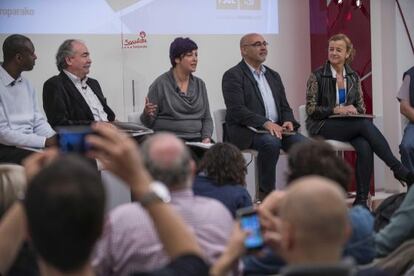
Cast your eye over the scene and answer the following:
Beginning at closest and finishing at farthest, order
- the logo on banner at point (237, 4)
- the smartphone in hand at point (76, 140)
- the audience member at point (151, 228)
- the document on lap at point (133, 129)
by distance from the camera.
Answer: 1. the smartphone in hand at point (76, 140)
2. the audience member at point (151, 228)
3. the document on lap at point (133, 129)
4. the logo on banner at point (237, 4)

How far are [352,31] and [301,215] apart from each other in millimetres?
6305

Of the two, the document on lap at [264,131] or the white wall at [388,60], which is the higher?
the white wall at [388,60]

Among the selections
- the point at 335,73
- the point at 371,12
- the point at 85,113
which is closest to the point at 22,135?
the point at 85,113

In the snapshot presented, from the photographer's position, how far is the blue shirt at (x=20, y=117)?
543 cm

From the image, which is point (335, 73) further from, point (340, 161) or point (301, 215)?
point (301, 215)

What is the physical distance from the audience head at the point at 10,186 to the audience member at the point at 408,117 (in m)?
4.34

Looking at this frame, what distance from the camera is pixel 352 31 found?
25.5 ft

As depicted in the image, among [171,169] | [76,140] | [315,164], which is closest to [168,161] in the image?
[171,169]

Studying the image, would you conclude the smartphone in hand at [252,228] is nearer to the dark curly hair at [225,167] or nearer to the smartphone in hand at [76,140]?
the smartphone in hand at [76,140]

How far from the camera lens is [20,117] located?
556cm

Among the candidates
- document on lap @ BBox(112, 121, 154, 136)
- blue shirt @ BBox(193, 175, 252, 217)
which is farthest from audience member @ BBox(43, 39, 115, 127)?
blue shirt @ BBox(193, 175, 252, 217)

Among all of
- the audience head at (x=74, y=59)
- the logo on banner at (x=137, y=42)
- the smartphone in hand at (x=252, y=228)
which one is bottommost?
the smartphone in hand at (x=252, y=228)

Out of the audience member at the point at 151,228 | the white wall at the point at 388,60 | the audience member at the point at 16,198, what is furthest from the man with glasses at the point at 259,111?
the audience member at the point at 151,228

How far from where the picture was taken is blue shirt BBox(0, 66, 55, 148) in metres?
5.43
